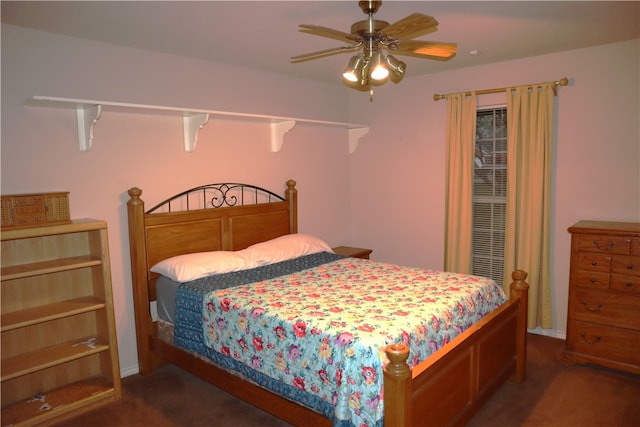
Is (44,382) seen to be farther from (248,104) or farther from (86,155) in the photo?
(248,104)

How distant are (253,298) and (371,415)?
104 centimetres

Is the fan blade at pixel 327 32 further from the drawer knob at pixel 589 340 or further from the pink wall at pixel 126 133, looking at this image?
the drawer knob at pixel 589 340

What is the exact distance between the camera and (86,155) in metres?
3.02

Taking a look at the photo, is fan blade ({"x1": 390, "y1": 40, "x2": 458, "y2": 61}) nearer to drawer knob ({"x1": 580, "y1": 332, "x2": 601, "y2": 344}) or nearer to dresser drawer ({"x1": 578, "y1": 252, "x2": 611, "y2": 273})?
dresser drawer ({"x1": 578, "y1": 252, "x2": 611, "y2": 273})

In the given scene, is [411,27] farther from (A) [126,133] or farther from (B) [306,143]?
(B) [306,143]

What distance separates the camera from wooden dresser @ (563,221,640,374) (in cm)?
307

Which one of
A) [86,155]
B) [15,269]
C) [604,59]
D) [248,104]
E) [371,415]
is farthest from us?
[248,104]

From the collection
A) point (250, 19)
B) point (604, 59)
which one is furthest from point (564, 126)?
point (250, 19)

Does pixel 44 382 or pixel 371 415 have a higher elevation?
pixel 371 415

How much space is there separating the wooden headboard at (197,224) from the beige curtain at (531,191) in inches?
79.9

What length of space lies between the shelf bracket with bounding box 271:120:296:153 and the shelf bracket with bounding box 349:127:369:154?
42.9 inches

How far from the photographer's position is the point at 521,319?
9.92ft

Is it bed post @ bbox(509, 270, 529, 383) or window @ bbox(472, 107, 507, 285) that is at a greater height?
window @ bbox(472, 107, 507, 285)

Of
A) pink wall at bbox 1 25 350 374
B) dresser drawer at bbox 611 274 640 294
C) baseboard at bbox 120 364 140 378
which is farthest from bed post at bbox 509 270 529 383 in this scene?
baseboard at bbox 120 364 140 378
